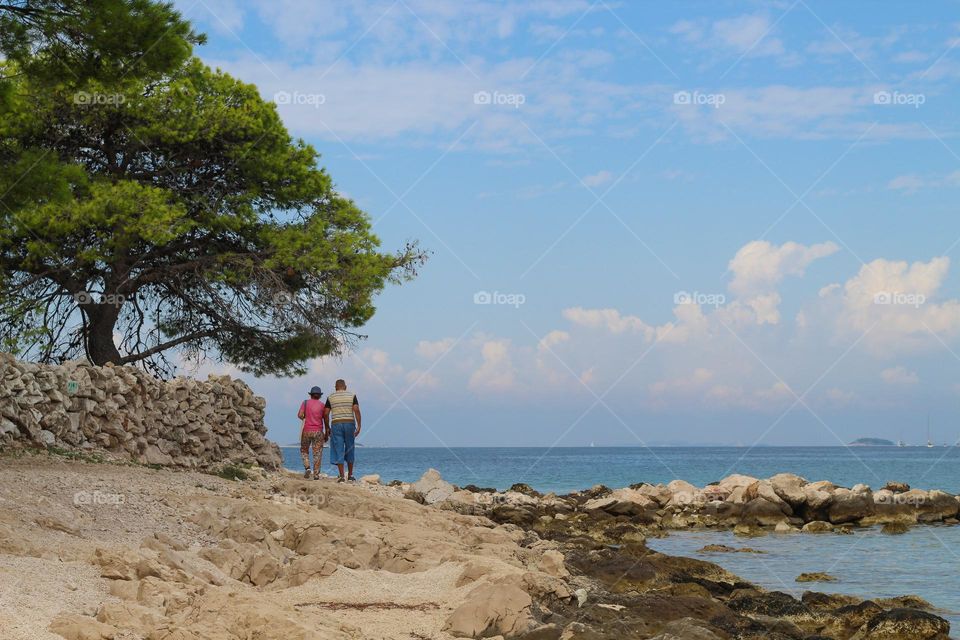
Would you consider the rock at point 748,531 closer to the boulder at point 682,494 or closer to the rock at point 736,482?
the boulder at point 682,494

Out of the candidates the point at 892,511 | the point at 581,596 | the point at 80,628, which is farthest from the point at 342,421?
the point at 892,511

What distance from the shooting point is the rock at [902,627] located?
965 cm

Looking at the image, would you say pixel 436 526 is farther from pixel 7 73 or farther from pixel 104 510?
pixel 7 73

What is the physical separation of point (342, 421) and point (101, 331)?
6501mm

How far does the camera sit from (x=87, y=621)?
630 centimetres

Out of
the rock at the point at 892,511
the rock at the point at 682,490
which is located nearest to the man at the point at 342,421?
the rock at the point at 682,490

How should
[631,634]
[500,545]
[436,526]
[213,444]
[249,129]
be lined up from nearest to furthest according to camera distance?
[631,634] → [500,545] → [436,526] → [213,444] → [249,129]

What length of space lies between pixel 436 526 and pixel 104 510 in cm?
512

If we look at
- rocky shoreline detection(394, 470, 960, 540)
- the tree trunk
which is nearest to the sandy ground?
the tree trunk

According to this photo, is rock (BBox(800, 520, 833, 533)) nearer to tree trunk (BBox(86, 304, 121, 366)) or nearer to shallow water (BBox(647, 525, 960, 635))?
shallow water (BBox(647, 525, 960, 635))

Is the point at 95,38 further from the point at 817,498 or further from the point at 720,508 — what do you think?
the point at 817,498

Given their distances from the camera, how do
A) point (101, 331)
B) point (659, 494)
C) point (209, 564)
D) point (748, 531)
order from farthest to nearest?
point (659, 494), point (748, 531), point (101, 331), point (209, 564)

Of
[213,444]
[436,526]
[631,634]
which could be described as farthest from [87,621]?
[213,444]

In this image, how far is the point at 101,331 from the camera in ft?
69.5
